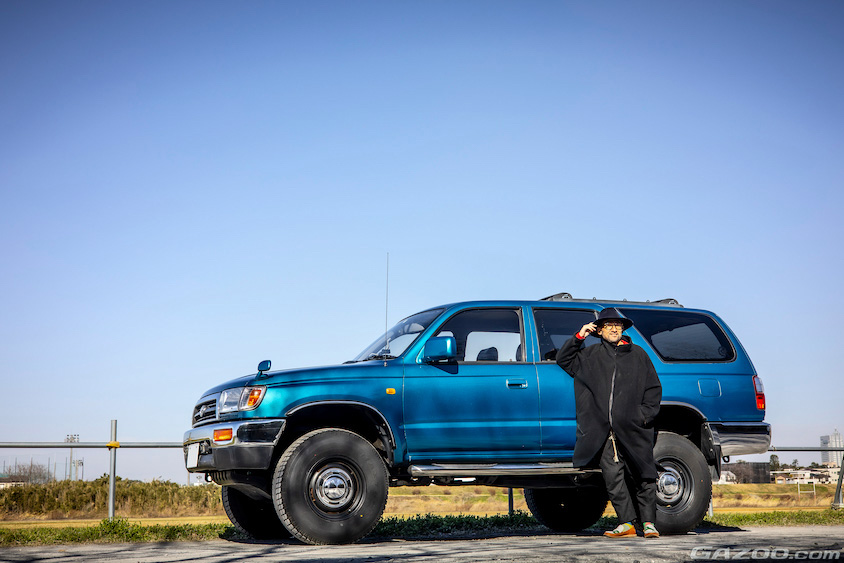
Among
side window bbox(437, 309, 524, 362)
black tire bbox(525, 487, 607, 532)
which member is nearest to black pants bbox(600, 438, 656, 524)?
side window bbox(437, 309, 524, 362)

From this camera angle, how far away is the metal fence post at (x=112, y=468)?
9836 mm

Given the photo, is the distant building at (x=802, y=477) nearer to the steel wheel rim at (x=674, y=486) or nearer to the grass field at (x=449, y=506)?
the grass field at (x=449, y=506)

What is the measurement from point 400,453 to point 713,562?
303 cm

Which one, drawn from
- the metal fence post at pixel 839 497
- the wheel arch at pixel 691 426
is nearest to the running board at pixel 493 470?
the wheel arch at pixel 691 426

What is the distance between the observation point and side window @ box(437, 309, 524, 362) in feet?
25.3

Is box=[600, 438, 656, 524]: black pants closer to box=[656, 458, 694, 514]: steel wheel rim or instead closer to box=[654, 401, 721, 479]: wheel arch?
box=[656, 458, 694, 514]: steel wheel rim

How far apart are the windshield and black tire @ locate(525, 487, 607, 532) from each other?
2682mm

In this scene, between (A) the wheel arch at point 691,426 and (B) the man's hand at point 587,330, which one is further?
(A) the wheel arch at point 691,426

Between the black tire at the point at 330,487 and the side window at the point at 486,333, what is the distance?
4.71ft

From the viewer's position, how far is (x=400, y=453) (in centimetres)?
710

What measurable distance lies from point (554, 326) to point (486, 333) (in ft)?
2.28

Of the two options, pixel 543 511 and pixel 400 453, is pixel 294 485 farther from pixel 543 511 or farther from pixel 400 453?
pixel 543 511

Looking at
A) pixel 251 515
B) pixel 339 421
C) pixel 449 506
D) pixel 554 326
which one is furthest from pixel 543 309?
pixel 449 506

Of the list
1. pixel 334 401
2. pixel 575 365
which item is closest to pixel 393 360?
pixel 334 401
